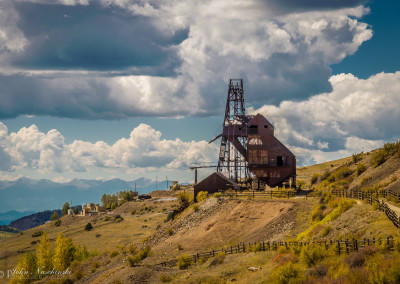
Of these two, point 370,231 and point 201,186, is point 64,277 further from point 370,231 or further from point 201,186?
point 370,231

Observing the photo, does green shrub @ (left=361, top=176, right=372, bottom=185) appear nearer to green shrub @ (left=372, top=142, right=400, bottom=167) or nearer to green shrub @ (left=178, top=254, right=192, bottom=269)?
green shrub @ (left=372, top=142, right=400, bottom=167)

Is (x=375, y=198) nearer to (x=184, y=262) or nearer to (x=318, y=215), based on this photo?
(x=318, y=215)

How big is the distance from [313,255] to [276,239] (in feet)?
44.1

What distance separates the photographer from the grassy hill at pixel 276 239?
69.3 ft

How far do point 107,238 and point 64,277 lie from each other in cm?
3723

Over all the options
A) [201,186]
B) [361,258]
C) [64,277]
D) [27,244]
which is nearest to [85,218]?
[27,244]

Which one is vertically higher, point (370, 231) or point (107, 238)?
point (370, 231)

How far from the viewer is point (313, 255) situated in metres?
23.4

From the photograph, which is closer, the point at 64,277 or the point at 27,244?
the point at 64,277

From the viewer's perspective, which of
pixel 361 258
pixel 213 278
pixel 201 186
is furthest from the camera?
pixel 201 186

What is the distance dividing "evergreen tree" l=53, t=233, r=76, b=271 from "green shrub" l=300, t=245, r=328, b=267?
4425 cm

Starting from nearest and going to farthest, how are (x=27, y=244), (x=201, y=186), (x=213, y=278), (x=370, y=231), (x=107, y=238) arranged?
(x=370, y=231) → (x=213, y=278) → (x=201, y=186) → (x=107, y=238) → (x=27, y=244)

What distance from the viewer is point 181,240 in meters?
48.1

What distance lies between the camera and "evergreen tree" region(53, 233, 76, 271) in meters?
60.8
